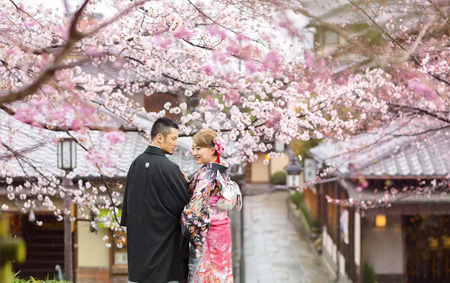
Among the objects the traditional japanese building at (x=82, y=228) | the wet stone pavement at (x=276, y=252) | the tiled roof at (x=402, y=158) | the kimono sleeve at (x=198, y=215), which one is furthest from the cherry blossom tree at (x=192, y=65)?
the wet stone pavement at (x=276, y=252)

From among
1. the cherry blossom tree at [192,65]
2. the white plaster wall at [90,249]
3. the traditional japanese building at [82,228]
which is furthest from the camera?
the white plaster wall at [90,249]

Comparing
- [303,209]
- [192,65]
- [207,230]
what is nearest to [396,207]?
[192,65]

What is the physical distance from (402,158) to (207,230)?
30.5ft

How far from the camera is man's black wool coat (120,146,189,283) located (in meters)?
4.27

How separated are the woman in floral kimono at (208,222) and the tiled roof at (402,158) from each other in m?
7.54

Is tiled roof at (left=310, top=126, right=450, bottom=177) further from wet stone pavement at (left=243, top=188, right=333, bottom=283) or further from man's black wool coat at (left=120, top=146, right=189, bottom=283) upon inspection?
man's black wool coat at (left=120, top=146, right=189, bottom=283)

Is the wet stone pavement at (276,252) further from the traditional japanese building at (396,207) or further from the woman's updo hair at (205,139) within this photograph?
the woman's updo hair at (205,139)

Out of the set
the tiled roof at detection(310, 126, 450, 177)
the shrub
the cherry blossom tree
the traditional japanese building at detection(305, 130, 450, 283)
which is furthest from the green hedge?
the cherry blossom tree

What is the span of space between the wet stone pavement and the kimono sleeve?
8.95m

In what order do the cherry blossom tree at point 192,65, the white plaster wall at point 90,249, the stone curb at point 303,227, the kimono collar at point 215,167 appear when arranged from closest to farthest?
the kimono collar at point 215,167 → the cherry blossom tree at point 192,65 → the white plaster wall at point 90,249 → the stone curb at point 303,227

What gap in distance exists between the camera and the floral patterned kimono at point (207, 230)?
4215 millimetres

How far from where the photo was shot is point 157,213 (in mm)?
4281

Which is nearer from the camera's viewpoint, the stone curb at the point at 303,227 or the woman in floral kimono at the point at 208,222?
the woman in floral kimono at the point at 208,222

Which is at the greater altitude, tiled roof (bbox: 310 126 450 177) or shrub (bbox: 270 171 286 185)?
tiled roof (bbox: 310 126 450 177)
